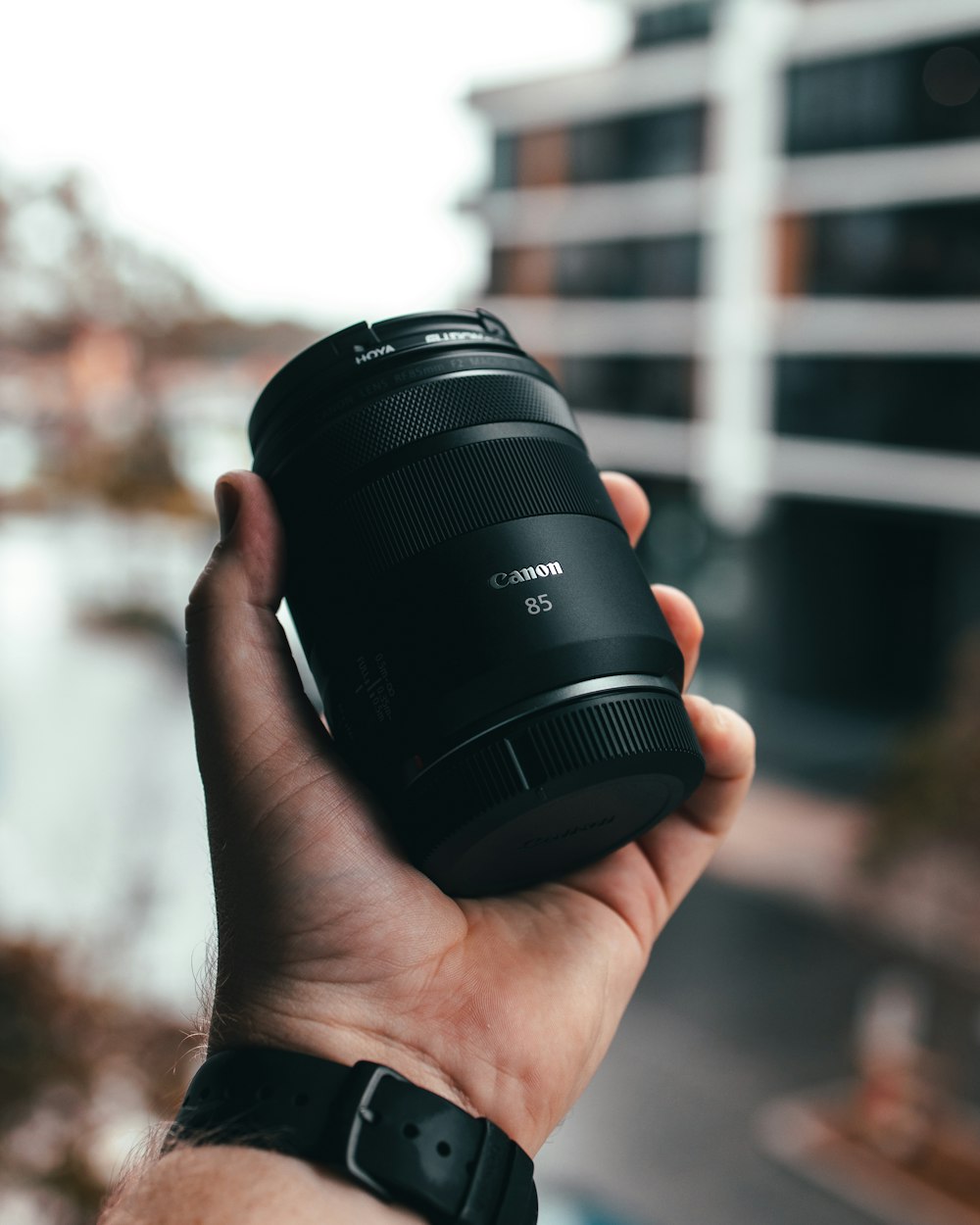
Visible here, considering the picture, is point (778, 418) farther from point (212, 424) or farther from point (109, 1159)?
point (109, 1159)

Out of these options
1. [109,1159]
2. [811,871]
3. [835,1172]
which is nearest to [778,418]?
[811,871]

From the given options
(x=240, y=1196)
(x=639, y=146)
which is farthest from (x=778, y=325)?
(x=240, y=1196)

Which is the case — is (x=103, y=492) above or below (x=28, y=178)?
below

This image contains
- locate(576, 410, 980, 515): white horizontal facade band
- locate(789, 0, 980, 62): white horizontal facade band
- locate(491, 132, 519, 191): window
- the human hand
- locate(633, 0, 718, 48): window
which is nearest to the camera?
the human hand

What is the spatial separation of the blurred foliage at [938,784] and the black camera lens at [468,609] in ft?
17.2

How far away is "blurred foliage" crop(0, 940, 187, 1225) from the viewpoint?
2529 mm

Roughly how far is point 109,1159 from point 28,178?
2.63m

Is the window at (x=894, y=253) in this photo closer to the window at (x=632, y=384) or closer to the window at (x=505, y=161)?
the window at (x=632, y=384)

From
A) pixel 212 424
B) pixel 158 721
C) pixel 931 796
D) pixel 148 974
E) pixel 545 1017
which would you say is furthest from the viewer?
pixel 931 796

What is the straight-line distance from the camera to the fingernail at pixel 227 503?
2.33 ft

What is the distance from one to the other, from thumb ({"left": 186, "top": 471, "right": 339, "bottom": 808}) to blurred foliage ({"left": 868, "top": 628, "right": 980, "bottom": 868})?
5284mm

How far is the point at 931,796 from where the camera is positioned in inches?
227

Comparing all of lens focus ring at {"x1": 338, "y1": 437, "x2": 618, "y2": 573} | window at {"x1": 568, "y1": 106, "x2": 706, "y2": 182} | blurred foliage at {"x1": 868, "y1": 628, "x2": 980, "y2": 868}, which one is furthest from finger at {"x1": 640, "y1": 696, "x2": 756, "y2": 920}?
window at {"x1": 568, "y1": 106, "x2": 706, "y2": 182}

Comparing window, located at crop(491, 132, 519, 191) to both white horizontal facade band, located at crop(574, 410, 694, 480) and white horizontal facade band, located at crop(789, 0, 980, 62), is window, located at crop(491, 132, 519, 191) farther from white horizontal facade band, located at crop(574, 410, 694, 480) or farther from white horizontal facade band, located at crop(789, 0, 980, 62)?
white horizontal facade band, located at crop(789, 0, 980, 62)
